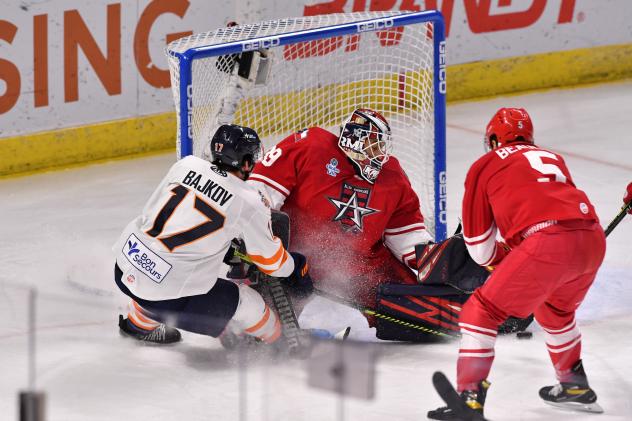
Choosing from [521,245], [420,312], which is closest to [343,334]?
[420,312]

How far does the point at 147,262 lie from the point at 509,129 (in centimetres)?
123

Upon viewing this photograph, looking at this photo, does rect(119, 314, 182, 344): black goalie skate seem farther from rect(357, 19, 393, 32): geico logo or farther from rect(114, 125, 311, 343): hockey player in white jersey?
rect(357, 19, 393, 32): geico logo

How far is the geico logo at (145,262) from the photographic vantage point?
4262 millimetres

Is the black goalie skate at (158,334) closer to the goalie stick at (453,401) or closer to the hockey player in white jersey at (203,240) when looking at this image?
the hockey player in white jersey at (203,240)

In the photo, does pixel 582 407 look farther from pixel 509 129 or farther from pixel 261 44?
pixel 261 44

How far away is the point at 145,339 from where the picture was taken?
455 cm

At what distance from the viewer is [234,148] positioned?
168 inches

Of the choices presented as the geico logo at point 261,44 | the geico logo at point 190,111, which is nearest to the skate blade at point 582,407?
the geico logo at point 190,111

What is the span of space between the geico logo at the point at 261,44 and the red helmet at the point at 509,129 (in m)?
1.07

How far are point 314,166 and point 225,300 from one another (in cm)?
69

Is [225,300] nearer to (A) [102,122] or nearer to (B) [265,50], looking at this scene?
(B) [265,50]

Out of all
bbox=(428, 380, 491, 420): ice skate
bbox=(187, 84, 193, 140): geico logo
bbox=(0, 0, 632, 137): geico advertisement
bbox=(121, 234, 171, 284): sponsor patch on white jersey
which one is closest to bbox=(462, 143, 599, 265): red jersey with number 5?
bbox=(428, 380, 491, 420): ice skate

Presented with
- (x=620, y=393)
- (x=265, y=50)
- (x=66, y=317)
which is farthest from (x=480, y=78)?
(x=66, y=317)

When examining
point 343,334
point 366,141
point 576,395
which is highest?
point 366,141
